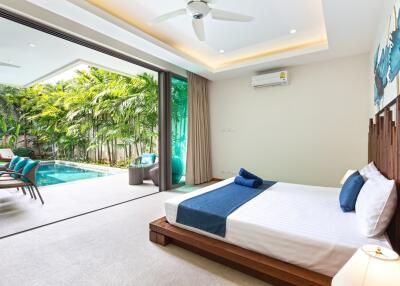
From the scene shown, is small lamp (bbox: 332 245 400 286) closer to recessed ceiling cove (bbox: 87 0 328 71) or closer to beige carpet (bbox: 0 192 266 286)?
beige carpet (bbox: 0 192 266 286)

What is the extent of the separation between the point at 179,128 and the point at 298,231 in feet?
12.1

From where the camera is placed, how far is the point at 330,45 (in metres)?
3.36

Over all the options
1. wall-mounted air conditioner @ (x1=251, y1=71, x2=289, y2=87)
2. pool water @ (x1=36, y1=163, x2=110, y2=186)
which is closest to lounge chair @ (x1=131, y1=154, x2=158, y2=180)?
pool water @ (x1=36, y1=163, x2=110, y2=186)

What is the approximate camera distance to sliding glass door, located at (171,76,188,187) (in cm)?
481

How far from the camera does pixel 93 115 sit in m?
6.13

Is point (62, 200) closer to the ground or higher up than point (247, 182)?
closer to the ground

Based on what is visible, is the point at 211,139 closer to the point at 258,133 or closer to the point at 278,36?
the point at 258,133

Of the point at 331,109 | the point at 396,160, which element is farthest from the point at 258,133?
the point at 396,160

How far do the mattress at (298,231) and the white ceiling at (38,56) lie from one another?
302 centimetres

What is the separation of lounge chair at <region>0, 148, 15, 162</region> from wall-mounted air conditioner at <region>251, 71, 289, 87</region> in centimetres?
498

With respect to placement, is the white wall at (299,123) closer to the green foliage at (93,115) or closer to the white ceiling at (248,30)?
the white ceiling at (248,30)

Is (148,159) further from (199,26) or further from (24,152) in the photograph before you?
(199,26)

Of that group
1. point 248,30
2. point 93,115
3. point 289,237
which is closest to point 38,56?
point 93,115

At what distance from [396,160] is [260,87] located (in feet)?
11.3
